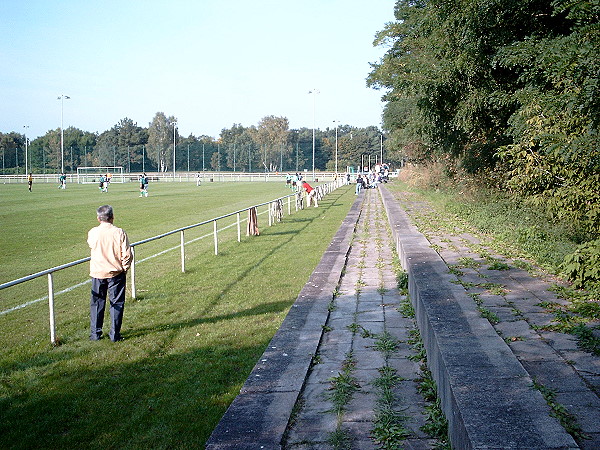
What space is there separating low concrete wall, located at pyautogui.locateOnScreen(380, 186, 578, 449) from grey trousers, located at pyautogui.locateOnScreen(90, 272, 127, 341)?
3.39 m

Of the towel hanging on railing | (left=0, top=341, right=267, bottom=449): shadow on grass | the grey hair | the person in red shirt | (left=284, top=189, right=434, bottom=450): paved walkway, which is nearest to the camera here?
(left=284, top=189, right=434, bottom=450): paved walkway

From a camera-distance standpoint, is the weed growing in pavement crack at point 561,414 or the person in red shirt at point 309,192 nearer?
the weed growing in pavement crack at point 561,414

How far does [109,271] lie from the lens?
21.8 ft

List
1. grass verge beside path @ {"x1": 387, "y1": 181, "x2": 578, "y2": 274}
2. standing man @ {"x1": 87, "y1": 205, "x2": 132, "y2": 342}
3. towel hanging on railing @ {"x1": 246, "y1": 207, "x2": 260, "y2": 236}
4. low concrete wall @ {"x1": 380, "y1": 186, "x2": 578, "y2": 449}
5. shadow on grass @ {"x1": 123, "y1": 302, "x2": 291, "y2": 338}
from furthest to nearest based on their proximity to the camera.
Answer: towel hanging on railing @ {"x1": 246, "y1": 207, "x2": 260, "y2": 236} → grass verge beside path @ {"x1": 387, "y1": 181, "x2": 578, "y2": 274} → shadow on grass @ {"x1": 123, "y1": 302, "x2": 291, "y2": 338} → standing man @ {"x1": 87, "y1": 205, "x2": 132, "y2": 342} → low concrete wall @ {"x1": 380, "y1": 186, "x2": 578, "y2": 449}

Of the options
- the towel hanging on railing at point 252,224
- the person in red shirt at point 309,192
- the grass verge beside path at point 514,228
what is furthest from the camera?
the person in red shirt at point 309,192

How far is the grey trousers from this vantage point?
669cm

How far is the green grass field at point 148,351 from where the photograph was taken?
4.42m

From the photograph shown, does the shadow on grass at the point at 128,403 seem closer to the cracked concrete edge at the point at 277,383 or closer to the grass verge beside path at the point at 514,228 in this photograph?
the cracked concrete edge at the point at 277,383

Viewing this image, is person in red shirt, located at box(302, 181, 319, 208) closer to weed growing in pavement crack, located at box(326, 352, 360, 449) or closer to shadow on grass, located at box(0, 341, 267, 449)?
shadow on grass, located at box(0, 341, 267, 449)

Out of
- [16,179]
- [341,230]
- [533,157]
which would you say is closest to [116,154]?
[16,179]

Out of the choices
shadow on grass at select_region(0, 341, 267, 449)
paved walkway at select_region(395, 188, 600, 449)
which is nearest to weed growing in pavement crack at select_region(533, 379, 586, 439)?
paved walkway at select_region(395, 188, 600, 449)

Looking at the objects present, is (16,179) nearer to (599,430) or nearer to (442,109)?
(442,109)

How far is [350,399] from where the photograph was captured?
4.67 metres

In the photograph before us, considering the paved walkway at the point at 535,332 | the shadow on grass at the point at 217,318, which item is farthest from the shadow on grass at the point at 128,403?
the paved walkway at the point at 535,332
